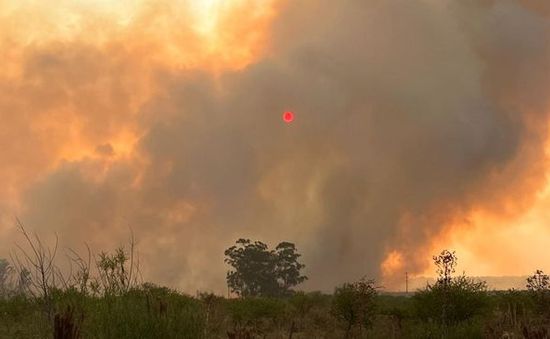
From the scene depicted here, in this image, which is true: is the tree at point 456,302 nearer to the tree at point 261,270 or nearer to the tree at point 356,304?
the tree at point 356,304

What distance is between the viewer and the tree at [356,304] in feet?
102

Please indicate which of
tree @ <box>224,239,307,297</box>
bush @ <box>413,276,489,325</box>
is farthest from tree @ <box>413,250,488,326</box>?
tree @ <box>224,239,307,297</box>

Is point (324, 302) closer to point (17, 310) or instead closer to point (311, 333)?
point (311, 333)

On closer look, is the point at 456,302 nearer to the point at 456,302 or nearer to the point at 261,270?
the point at 456,302

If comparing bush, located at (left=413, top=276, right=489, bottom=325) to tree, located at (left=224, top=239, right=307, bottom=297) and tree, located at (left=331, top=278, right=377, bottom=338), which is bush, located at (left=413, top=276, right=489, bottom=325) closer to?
tree, located at (left=331, top=278, right=377, bottom=338)

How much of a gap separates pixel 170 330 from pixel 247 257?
136m

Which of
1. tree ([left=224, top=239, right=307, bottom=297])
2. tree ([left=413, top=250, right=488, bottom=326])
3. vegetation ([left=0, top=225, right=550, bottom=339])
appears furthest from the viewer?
tree ([left=224, top=239, right=307, bottom=297])

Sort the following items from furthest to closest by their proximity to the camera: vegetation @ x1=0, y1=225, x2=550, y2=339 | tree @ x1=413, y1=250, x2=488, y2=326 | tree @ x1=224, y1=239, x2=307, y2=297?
tree @ x1=224, y1=239, x2=307, y2=297
tree @ x1=413, y1=250, x2=488, y2=326
vegetation @ x1=0, y1=225, x2=550, y2=339

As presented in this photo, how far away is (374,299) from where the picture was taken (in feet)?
106

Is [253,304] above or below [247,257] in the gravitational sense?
below

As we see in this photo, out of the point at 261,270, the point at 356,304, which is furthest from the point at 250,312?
the point at 261,270

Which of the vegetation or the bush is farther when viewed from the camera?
the bush

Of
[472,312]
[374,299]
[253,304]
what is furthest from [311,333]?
[253,304]

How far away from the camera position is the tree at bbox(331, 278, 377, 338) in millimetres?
31078
